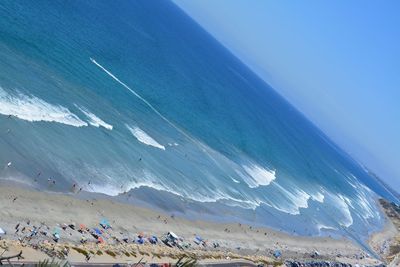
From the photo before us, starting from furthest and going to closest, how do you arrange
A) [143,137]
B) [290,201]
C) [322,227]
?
1. [322,227]
2. [290,201]
3. [143,137]

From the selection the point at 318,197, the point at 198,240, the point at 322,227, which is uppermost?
the point at 318,197

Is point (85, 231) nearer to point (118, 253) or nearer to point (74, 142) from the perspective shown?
point (118, 253)

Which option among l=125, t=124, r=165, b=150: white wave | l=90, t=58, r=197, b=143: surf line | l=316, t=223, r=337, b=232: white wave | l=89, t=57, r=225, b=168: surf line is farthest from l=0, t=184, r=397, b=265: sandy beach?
l=90, t=58, r=197, b=143: surf line

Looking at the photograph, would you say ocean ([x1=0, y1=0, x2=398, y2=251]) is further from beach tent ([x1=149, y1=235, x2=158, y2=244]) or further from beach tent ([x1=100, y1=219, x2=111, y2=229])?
beach tent ([x1=149, y1=235, x2=158, y2=244])

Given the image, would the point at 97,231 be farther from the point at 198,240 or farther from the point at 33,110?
the point at 33,110

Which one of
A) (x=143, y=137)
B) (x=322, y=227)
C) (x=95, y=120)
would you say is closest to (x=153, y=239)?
(x=95, y=120)

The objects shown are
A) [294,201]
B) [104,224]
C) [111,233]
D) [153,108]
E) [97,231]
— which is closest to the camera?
[97,231]

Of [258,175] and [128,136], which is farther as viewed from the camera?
[258,175]
